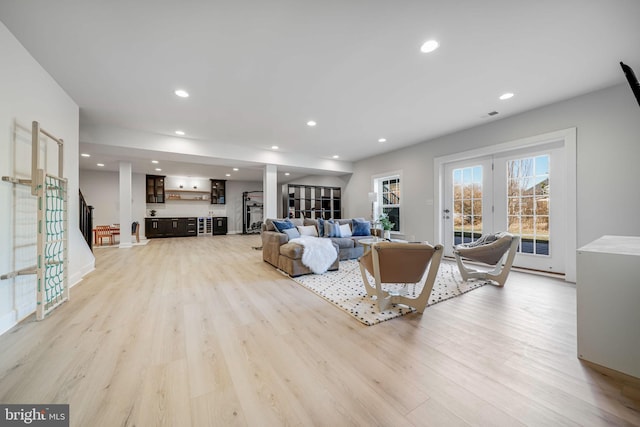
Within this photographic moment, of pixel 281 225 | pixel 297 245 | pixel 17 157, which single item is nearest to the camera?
pixel 17 157

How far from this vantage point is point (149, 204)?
9.11m

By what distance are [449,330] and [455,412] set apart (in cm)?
94

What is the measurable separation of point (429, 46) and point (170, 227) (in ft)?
32.9

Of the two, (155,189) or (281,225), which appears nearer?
(281,225)

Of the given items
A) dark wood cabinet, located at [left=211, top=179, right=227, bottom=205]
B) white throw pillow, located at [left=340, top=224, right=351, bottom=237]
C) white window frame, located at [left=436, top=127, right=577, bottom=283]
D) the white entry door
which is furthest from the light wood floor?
dark wood cabinet, located at [left=211, top=179, right=227, bottom=205]

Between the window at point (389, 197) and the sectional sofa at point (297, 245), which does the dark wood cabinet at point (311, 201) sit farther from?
the sectional sofa at point (297, 245)

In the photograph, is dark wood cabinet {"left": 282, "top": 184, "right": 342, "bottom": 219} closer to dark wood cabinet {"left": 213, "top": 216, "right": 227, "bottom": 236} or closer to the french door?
dark wood cabinet {"left": 213, "top": 216, "right": 227, "bottom": 236}

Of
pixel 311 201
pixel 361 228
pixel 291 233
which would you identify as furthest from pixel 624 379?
pixel 311 201

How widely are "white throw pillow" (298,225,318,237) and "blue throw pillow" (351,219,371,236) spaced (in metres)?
1.11

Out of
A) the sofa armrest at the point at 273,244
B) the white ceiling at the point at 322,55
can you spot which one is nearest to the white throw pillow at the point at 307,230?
the sofa armrest at the point at 273,244

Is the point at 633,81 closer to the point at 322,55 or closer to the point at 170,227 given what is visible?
the point at 322,55

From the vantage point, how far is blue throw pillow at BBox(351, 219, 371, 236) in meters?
5.74

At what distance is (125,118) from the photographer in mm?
3965

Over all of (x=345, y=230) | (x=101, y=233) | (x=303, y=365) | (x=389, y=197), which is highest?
(x=389, y=197)
